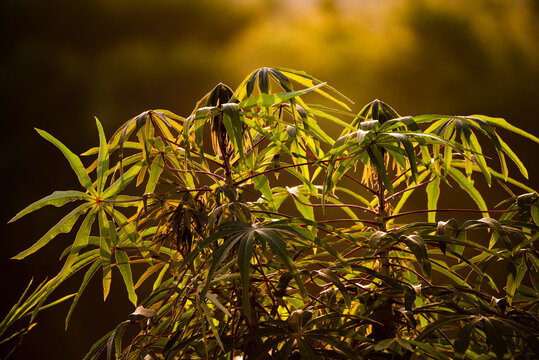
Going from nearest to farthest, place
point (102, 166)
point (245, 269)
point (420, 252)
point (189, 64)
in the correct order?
point (245, 269)
point (420, 252)
point (102, 166)
point (189, 64)

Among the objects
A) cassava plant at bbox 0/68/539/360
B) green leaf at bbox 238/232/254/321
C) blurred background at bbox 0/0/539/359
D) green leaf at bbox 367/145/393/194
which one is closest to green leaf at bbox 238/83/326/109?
cassava plant at bbox 0/68/539/360

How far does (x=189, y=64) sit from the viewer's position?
7.11 feet

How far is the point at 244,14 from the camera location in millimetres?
2133

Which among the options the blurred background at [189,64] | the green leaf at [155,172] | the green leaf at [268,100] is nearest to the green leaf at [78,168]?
the green leaf at [155,172]

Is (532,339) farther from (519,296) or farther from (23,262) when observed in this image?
(23,262)

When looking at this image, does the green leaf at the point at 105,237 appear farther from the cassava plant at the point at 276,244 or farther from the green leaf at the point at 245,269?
the green leaf at the point at 245,269

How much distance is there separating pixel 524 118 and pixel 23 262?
209cm

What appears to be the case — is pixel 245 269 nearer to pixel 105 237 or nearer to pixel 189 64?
pixel 105 237

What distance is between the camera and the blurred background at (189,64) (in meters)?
2.09

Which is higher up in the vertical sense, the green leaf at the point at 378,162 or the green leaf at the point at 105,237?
the green leaf at the point at 378,162

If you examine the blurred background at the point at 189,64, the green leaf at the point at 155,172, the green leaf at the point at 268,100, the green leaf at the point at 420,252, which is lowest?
the green leaf at the point at 420,252

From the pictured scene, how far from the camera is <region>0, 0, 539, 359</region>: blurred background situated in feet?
6.85

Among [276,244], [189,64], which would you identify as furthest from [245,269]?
[189,64]

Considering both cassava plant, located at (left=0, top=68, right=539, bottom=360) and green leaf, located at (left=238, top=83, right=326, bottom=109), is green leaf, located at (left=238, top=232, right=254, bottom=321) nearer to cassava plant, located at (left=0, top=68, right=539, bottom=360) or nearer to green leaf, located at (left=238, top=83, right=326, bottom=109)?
cassava plant, located at (left=0, top=68, right=539, bottom=360)
